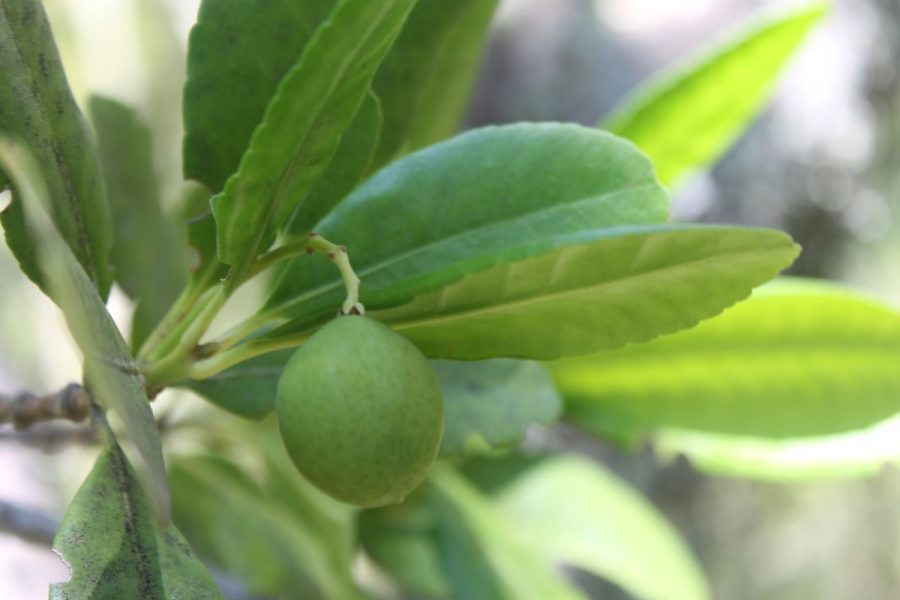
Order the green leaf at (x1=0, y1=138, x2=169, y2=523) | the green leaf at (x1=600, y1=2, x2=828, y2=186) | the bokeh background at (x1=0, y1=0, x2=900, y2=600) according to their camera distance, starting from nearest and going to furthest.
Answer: the green leaf at (x1=0, y1=138, x2=169, y2=523) → the green leaf at (x1=600, y1=2, x2=828, y2=186) → the bokeh background at (x1=0, y1=0, x2=900, y2=600)

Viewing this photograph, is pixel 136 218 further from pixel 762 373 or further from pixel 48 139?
pixel 762 373

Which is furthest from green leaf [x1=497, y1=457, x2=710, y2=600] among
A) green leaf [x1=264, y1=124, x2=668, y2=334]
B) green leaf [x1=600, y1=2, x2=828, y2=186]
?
green leaf [x1=264, y1=124, x2=668, y2=334]

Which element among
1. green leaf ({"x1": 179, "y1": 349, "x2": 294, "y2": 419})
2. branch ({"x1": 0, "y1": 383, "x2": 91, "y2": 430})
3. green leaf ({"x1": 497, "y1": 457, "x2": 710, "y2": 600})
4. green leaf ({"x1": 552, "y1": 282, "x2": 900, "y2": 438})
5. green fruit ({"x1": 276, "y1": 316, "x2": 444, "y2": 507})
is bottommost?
green leaf ({"x1": 497, "y1": 457, "x2": 710, "y2": 600})

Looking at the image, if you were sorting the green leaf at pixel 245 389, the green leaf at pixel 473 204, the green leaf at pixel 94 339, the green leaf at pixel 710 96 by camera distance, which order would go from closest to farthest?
the green leaf at pixel 94 339 < the green leaf at pixel 473 204 < the green leaf at pixel 245 389 < the green leaf at pixel 710 96

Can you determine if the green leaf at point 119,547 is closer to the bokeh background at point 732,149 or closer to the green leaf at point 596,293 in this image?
the green leaf at point 596,293

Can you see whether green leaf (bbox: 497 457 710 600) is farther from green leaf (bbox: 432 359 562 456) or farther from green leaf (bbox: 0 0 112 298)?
green leaf (bbox: 0 0 112 298)

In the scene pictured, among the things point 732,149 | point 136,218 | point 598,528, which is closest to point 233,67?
point 136,218

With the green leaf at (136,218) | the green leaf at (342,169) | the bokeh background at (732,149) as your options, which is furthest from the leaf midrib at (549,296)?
the bokeh background at (732,149)
